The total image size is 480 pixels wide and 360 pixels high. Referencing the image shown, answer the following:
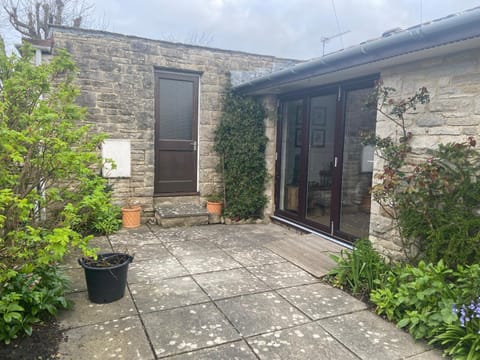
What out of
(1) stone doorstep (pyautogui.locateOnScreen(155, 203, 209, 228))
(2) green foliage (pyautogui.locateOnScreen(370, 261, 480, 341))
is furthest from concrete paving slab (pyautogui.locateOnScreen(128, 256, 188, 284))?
(2) green foliage (pyautogui.locateOnScreen(370, 261, 480, 341))

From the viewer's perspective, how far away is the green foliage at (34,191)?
6.89ft

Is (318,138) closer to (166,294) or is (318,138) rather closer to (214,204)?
(214,204)

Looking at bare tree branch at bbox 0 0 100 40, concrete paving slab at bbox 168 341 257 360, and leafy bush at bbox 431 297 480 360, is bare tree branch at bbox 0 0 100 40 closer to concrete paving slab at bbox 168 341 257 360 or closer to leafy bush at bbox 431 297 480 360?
concrete paving slab at bbox 168 341 257 360

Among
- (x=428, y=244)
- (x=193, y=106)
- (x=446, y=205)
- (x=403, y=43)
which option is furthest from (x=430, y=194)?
(x=193, y=106)

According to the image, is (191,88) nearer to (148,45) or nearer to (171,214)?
(148,45)

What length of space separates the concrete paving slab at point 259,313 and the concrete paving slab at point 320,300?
0.10 metres

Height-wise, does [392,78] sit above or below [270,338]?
above

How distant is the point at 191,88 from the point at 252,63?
126 cm

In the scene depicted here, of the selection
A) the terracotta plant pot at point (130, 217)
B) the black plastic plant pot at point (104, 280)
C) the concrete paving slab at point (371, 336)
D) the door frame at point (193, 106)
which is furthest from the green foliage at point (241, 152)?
the concrete paving slab at point (371, 336)

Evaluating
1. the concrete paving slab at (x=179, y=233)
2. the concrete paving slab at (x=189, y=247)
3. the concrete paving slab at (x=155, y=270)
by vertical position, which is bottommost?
the concrete paving slab at (x=155, y=270)

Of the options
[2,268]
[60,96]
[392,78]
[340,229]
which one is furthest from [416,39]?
[2,268]

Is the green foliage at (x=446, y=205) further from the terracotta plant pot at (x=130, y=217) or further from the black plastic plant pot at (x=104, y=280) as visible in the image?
the terracotta plant pot at (x=130, y=217)

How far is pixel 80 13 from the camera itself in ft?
32.8

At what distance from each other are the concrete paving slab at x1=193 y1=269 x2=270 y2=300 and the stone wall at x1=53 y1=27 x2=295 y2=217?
106 inches
